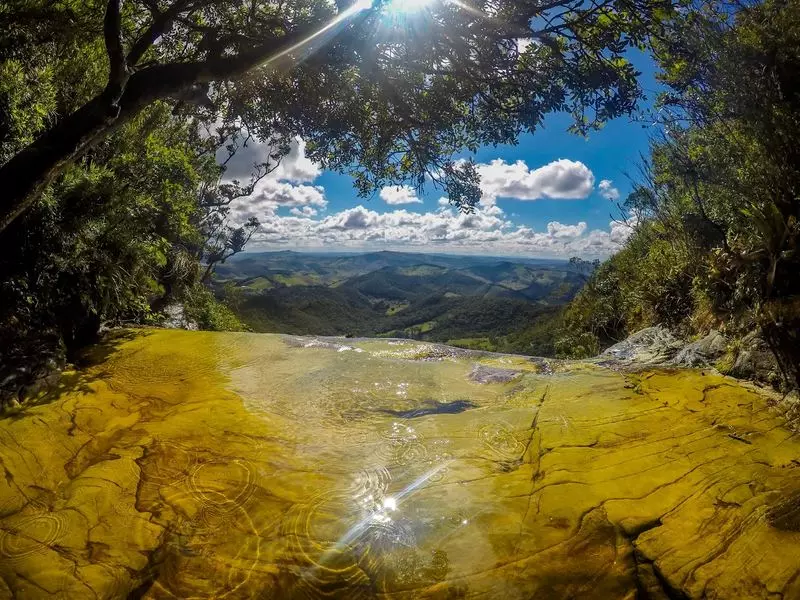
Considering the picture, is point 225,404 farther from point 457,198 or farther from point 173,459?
point 457,198

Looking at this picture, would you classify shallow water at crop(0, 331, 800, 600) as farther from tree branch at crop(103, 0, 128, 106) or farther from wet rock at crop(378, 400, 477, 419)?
tree branch at crop(103, 0, 128, 106)

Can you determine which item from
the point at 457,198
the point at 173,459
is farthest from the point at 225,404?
the point at 457,198

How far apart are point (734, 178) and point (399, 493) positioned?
7481mm

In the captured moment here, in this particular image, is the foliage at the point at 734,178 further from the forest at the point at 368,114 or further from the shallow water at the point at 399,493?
the shallow water at the point at 399,493

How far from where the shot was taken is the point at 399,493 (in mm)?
3883

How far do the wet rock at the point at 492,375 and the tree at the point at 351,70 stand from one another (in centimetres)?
363

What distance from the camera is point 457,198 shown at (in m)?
8.66

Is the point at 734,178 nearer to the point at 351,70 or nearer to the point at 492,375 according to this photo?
the point at 492,375

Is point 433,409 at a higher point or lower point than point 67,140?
lower

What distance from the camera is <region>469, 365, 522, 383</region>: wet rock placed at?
6.76 metres

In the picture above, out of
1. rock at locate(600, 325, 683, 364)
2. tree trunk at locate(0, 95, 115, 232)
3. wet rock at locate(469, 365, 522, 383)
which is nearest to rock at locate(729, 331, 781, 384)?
rock at locate(600, 325, 683, 364)

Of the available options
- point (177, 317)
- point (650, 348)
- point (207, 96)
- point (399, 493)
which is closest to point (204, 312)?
point (177, 317)

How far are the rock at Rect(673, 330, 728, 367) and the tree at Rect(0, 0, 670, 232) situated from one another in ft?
13.1

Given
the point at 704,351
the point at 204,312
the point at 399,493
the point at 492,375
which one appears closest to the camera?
the point at 399,493
